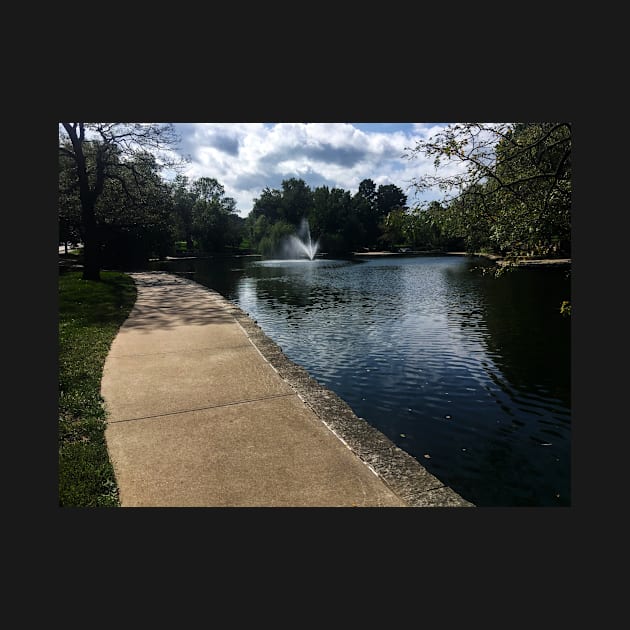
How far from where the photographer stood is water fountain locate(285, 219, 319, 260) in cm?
5909

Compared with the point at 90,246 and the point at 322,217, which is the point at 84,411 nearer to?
the point at 90,246

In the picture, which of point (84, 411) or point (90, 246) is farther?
point (90, 246)

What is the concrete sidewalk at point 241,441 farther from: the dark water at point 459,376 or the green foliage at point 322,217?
the green foliage at point 322,217

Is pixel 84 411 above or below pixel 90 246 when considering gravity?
below

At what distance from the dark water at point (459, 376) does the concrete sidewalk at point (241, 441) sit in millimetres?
841

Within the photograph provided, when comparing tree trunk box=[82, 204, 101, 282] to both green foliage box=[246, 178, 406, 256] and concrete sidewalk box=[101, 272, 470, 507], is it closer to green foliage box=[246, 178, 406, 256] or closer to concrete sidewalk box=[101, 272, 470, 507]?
concrete sidewalk box=[101, 272, 470, 507]

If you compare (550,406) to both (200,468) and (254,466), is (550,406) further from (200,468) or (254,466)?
(200,468)

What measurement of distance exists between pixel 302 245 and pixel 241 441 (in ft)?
200

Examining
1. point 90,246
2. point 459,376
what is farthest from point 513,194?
point 90,246

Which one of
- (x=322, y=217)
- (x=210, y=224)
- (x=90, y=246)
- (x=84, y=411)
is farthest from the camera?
(x=322, y=217)

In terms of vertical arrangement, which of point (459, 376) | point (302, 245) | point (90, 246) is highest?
point (302, 245)

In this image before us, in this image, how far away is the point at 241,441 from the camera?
419 cm

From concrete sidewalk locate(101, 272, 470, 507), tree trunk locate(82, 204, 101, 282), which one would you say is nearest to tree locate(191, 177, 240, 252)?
tree trunk locate(82, 204, 101, 282)

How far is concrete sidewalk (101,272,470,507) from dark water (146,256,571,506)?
841mm
